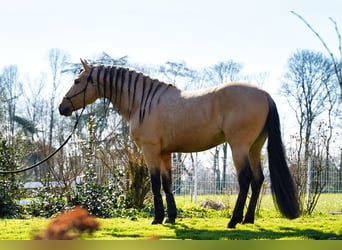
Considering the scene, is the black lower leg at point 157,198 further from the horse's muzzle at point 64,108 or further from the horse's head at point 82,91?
the horse's muzzle at point 64,108

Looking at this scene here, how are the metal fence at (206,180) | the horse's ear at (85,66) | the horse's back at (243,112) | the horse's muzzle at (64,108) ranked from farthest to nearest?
1. the metal fence at (206,180)
2. the horse's muzzle at (64,108)
3. the horse's ear at (85,66)
4. the horse's back at (243,112)

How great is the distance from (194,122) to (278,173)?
127 cm

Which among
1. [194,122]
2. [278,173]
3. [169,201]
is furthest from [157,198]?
[278,173]

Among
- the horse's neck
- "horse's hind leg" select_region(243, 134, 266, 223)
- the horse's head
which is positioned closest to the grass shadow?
"horse's hind leg" select_region(243, 134, 266, 223)

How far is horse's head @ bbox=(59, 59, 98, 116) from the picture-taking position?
6973 mm

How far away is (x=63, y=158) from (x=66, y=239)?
9.72 m

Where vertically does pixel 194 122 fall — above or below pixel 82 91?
below

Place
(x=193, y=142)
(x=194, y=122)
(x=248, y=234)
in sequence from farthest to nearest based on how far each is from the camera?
(x=193, y=142)
(x=194, y=122)
(x=248, y=234)

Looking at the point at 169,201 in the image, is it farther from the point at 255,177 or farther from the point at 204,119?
the point at 204,119

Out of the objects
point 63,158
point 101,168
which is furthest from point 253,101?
point 101,168

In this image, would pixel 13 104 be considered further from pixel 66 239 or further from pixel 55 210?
pixel 66 239

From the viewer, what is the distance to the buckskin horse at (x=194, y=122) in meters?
5.79

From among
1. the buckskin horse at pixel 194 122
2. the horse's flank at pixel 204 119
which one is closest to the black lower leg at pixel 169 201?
the buckskin horse at pixel 194 122

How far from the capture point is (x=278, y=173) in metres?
5.99
